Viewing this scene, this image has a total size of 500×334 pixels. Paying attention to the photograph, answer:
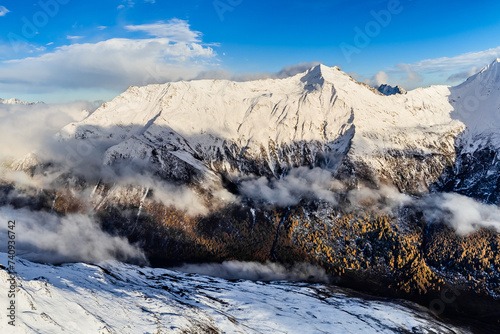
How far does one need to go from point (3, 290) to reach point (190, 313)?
9685cm

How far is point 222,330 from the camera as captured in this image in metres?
168

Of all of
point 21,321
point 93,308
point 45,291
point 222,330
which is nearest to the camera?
→ point 21,321

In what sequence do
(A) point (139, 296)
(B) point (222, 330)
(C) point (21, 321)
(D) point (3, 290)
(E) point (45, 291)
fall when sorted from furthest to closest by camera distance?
(A) point (139, 296) → (B) point (222, 330) → (E) point (45, 291) → (D) point (3, 290) → (C) point (21, 321)

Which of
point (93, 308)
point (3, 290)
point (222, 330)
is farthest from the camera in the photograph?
point (222, 330)

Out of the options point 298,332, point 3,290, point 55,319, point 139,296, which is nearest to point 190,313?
point 139,296

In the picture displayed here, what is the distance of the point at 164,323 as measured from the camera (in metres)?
148

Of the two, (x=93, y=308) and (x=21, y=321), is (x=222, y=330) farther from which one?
(x=21, y=321)

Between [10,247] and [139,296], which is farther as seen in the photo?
[139,296]

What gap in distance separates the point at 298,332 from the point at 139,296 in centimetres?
9733

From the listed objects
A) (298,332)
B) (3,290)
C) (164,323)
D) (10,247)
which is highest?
(10,247)

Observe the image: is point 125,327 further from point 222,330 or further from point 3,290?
point 222,330

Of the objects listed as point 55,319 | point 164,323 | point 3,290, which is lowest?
point 164,323

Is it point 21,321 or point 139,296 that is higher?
point 21,321

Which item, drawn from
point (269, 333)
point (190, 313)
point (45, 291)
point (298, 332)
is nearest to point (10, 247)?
point (45, 291)
